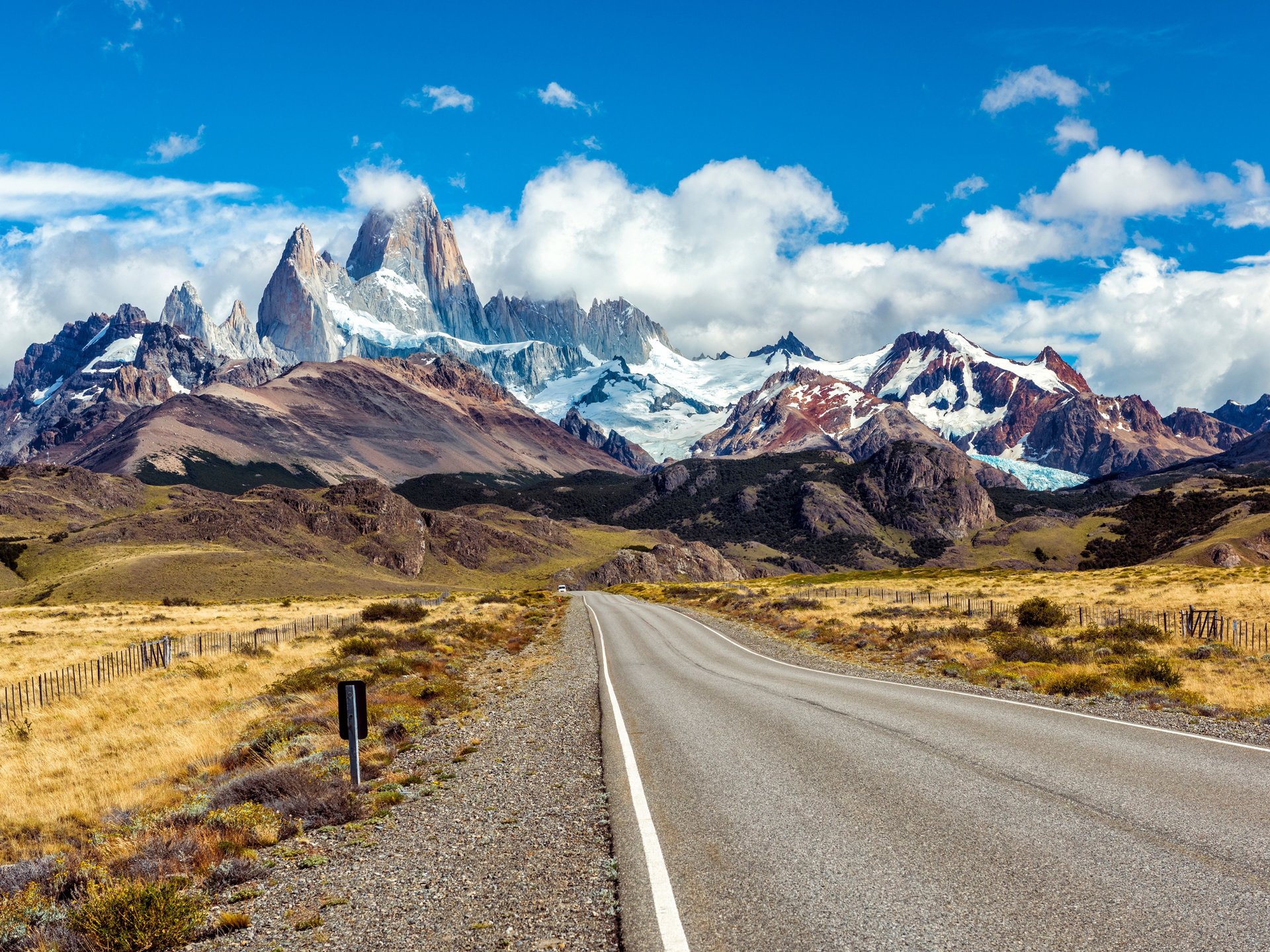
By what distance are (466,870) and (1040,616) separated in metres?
34.2

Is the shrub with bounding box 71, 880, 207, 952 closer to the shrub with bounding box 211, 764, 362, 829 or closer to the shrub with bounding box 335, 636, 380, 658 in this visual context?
the shrub with bounding box 211, 764, 362, 829

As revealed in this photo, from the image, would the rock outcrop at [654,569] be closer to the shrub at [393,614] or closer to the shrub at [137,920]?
the shrub at [393,614]

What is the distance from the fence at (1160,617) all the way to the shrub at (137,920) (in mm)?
31630

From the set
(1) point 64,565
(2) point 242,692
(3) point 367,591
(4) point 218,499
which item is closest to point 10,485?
(4) point 218,499

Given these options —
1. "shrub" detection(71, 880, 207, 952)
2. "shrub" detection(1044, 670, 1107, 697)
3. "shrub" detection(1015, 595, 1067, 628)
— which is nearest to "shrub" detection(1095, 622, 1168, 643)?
"shrub" detection(1015, 595, 1067, 628)

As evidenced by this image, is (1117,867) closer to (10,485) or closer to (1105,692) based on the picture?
(1105,692)

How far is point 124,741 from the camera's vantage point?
20.1 m

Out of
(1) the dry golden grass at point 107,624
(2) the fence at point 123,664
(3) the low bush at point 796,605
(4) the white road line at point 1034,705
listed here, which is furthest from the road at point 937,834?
(3) the low bush at point 796,605

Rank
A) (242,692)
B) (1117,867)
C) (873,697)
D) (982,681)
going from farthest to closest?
(242,692)
(982,681)
(873,697)
(1117,867)

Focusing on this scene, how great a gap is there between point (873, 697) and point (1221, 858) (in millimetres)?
10967

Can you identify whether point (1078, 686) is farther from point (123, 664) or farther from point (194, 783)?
point (123, 664)

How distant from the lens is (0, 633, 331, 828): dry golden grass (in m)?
15.1

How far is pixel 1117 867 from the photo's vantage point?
23.6 feet

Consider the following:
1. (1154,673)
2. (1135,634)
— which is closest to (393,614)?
(1135,634)
